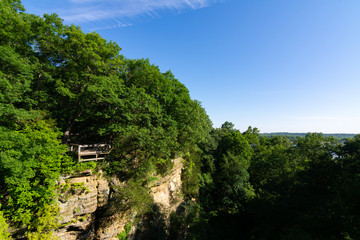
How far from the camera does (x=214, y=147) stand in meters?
35.2

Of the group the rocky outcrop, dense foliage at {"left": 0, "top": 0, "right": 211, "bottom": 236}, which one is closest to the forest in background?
dense foliage at {"left": 0, "top": 0, "right": 211, "bottom": 236}

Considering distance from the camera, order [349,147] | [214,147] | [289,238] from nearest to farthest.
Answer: [289,238], [349,147], [214,147]

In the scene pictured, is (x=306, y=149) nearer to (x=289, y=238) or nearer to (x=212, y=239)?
(x=289, y=238)

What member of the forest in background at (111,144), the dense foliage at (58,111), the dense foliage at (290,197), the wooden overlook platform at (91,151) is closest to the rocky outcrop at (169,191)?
the forest in background at (111,144)

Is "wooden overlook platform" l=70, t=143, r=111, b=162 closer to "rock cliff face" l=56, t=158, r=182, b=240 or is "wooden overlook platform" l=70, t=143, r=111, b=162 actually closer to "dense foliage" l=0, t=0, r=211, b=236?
"dense foliage" l=0, t=0, r=211, b=236

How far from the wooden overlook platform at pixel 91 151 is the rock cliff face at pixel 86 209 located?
1485 mm

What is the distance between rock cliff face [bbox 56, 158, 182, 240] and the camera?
31.7 ft

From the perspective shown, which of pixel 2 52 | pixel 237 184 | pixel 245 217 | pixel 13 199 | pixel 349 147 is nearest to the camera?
pixel 13 199

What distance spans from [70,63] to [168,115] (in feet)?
36.8

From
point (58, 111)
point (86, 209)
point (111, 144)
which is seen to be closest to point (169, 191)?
point (86, 209)

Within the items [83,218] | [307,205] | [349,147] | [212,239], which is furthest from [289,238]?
[83,218]

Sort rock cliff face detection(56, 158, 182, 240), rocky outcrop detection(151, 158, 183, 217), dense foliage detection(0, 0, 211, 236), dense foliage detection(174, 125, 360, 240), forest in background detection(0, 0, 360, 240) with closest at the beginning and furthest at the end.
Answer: dense foliage detection(0, 0, 211, 236)
forest in background detection(0, 0, 360, 240)
rock cliff face detection(56, 158, 182, 240)
dense foliage detection(174, 125, 360, 240)
rocky outcrop detection(151, 158, 183, 217)

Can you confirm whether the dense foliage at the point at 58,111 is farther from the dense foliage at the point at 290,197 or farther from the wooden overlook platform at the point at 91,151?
the dense foliage at the point at 290,197

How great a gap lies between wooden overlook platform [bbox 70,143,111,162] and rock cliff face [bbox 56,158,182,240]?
1485mm
